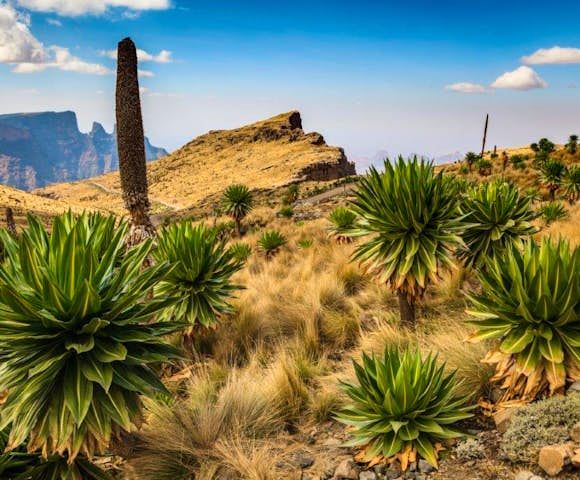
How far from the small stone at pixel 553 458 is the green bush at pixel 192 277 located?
3.66 meters

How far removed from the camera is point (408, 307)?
17.0 feet

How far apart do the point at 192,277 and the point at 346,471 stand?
3.06m

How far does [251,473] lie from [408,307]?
2968 mm

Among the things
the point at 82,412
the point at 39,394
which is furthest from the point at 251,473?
the point at 39,394

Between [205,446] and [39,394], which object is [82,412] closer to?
[39,394]

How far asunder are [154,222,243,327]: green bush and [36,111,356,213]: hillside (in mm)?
44462

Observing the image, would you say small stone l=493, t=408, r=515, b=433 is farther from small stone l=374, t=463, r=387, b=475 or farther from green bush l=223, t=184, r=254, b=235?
green bush l=223, t=184, r=254, b=235

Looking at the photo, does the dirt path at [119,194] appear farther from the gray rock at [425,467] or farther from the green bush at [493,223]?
the gray rock at [425,467]

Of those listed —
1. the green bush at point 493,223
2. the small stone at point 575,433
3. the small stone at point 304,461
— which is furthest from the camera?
the green bush at point 493,223

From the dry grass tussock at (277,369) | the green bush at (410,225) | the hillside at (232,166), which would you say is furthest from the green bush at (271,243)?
the hillside at (232,166)

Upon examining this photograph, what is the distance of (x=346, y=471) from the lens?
278 centimetres

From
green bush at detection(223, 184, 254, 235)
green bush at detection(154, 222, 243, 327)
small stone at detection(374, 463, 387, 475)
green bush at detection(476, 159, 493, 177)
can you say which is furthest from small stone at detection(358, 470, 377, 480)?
green bush at detection(476, 159, 493, 177)

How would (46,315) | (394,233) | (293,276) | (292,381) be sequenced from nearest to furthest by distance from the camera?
(46,315)
(292,381)
(394,233)
(293,276)

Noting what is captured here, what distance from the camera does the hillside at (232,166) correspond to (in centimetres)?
5938
